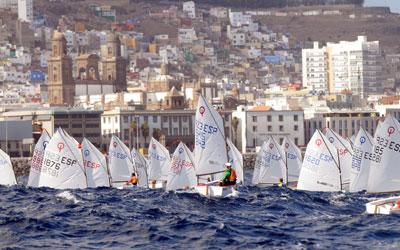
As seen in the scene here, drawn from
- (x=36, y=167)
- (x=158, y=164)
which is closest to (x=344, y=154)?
(x=36, y=167)

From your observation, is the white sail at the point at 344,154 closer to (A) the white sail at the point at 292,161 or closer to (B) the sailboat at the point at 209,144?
(A) the white sail at the point at 292,161

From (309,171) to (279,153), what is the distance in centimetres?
1608

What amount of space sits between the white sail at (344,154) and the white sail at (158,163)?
12.2 metres

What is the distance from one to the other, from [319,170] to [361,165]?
22.1 ft

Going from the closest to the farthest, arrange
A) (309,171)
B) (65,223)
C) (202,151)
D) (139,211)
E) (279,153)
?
(65,223)
(139,211)
(202,151)
(309,171)
(279,153)

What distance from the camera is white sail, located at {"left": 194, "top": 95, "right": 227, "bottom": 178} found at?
71.1m

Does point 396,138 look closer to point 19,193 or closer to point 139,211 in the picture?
point 139,211

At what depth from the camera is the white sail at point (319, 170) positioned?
254 feet

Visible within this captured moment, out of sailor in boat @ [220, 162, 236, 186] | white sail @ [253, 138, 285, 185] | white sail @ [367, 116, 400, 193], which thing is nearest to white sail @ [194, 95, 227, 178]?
sailor in boat @ [220, 162, 236, 186]

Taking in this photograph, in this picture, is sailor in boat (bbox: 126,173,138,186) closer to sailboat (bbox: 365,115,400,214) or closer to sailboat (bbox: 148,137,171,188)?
sailboat (bbox: 148,137,171,188)

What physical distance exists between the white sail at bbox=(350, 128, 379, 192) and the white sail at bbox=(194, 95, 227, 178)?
4.91 metres

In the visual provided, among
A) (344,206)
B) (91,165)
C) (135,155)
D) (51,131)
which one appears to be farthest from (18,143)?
(344,206)

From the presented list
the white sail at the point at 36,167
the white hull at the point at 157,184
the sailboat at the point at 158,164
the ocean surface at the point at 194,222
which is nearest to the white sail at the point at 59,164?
the white sail at the point at 36,167

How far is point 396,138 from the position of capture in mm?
64125
